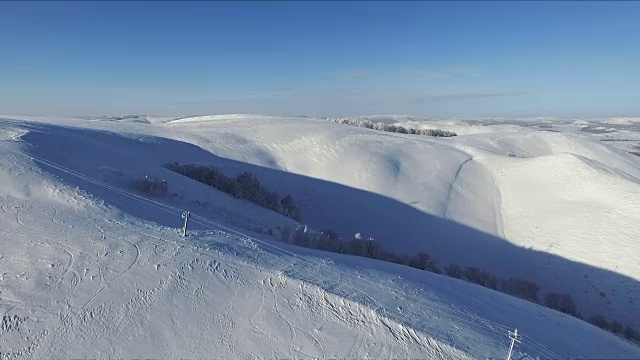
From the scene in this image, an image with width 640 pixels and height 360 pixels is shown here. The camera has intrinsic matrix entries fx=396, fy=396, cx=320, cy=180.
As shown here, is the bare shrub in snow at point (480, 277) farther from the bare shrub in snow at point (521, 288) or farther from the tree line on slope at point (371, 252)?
the bare shrub in snow at point (521, 288)

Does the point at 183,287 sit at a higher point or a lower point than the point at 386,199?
higher

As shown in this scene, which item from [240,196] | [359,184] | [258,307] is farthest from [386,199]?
[258,307]

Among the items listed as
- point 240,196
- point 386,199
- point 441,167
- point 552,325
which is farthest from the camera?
point 441,167

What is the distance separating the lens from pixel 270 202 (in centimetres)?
2828

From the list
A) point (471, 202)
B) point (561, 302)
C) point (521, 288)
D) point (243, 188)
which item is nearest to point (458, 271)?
point (521, 288)

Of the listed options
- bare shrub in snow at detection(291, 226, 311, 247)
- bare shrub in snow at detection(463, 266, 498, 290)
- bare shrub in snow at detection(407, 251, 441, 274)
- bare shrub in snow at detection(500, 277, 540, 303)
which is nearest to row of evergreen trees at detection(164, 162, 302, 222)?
bare shrub in snow at detection(291, 226, 311, 247)

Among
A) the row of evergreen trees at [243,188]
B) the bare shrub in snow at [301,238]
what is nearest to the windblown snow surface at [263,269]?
the bare shrub in snow at [301,238]

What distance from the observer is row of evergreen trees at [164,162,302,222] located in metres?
27.5

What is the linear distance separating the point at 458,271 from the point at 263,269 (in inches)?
625

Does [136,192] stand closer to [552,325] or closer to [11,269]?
[11,269]

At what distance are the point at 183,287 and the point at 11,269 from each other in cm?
448

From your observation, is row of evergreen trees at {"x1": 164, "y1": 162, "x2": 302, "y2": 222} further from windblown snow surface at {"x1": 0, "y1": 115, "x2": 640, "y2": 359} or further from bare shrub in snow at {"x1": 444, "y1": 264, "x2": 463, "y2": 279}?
bare shrub in snow at {"x1": 444, "y1": 264, "x2": 463, "y2": 279}

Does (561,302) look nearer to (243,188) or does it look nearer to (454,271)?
(454,271)

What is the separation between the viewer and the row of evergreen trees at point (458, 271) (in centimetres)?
2148
